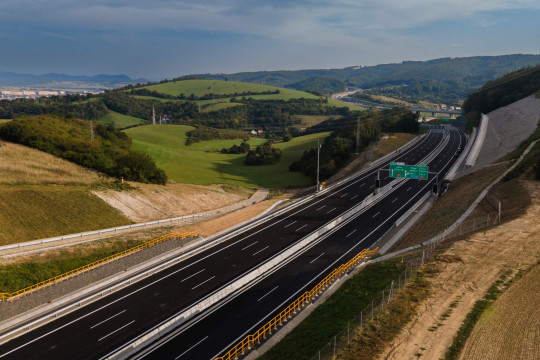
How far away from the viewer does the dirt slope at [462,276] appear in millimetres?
19984

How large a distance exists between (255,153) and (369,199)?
193 feet

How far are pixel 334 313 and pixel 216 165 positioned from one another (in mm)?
84265

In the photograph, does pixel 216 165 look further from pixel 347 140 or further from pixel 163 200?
pixel 163 200

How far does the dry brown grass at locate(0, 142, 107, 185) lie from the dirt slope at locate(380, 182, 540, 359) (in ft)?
153

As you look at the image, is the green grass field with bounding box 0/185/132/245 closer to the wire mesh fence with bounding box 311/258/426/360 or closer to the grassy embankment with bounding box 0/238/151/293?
the grassy embankment with bounding box 0/238/151/293

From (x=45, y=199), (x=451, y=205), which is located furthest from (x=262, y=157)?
(x=45, y=199)

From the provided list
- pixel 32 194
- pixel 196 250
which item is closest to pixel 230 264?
pixel 196 250

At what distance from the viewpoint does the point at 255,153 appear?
371 ft

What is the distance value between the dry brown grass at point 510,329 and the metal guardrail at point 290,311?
469 inches

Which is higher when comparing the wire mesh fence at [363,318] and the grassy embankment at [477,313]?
the grassy embankment at [477,313]

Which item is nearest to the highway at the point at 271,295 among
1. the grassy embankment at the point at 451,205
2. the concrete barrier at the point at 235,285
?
the concrete barrier at the point at 235,285

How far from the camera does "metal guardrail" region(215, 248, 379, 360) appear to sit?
77.1 ft

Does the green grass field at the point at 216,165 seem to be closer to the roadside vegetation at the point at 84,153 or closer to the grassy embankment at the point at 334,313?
the roadside vegetation at the point at 84,153

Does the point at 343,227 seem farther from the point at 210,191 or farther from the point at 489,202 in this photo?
the point at 210,191
